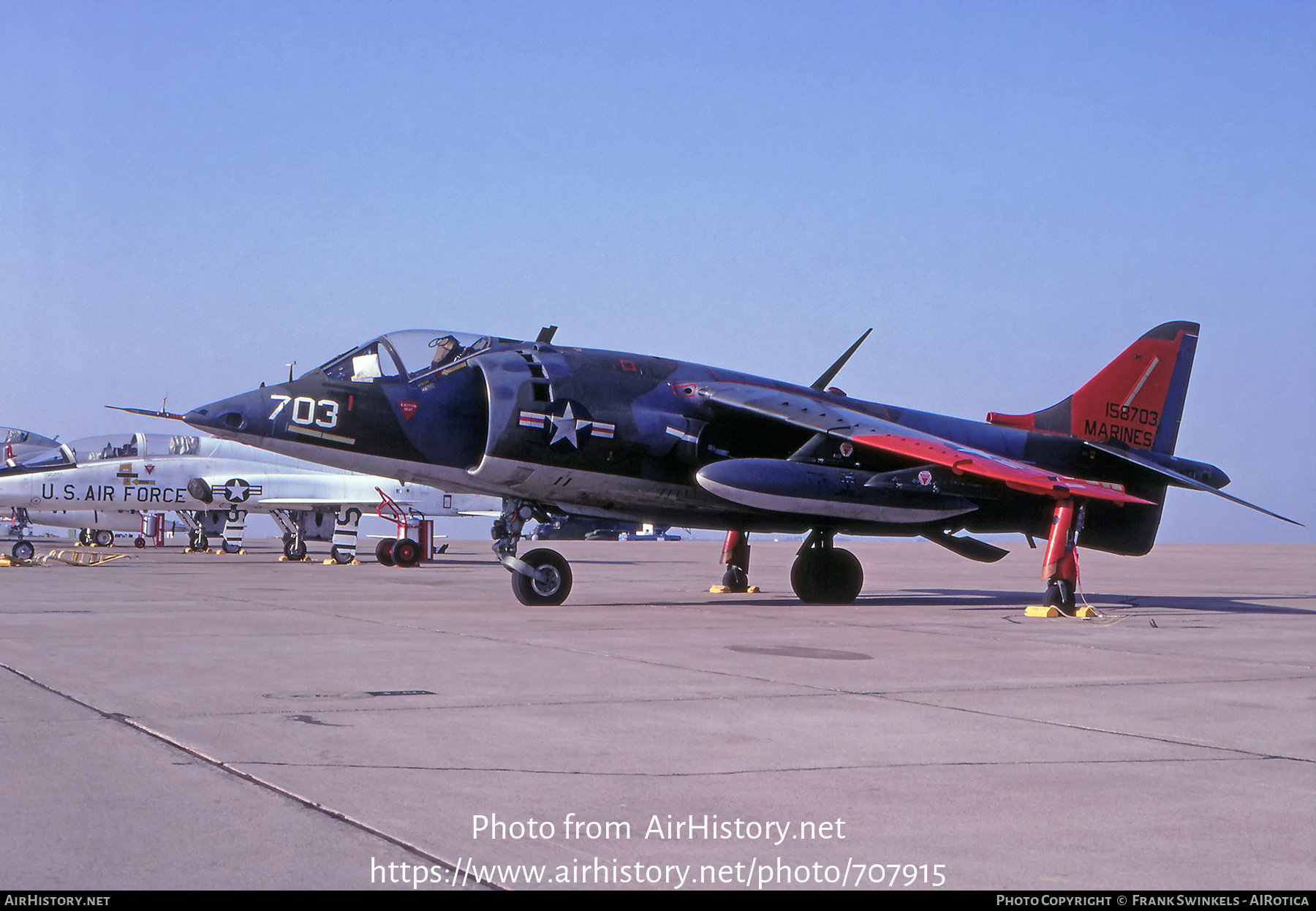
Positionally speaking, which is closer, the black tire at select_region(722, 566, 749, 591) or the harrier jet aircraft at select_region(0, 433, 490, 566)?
the black tire at select_region(722, 566, 749, 591)

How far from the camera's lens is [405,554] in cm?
2702

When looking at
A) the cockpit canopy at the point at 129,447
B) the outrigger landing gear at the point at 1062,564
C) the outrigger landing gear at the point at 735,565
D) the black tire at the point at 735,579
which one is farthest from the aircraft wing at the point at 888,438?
the cockpit canopy at the point at 129,447

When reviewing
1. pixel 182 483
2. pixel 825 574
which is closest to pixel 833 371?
pixel 825 574

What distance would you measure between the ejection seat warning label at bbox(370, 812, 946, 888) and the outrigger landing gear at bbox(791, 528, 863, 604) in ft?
39.5

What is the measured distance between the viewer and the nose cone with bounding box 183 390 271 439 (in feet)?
43.3

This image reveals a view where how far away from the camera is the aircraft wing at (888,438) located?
13312 mm

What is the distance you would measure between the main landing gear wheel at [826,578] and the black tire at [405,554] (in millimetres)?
13200

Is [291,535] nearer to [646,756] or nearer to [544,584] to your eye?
[544,584]

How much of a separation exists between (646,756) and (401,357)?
9594 mm

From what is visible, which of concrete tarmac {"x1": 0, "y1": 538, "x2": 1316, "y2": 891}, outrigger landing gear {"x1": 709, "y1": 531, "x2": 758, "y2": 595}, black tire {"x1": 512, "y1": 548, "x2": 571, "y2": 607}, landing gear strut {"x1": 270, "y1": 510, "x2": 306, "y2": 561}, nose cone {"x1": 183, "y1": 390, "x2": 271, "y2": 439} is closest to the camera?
concrete tarmac {"x1": 0, "y1": 538, "x2": 1316, "y2": 891}

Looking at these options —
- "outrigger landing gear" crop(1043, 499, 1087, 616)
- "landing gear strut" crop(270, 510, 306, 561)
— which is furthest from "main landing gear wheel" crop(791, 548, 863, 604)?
"landing gear strut" crop(270, 510, 306, 561)

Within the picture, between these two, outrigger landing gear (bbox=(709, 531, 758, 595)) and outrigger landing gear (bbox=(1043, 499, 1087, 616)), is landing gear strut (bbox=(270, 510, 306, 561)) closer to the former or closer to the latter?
outrigger landing gear (bbox=(709, 531, 758, 595))

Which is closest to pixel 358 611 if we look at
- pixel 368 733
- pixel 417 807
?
pixel 368 733

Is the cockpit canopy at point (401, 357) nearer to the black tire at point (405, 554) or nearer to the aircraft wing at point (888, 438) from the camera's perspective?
the aircraft wing at point (888, 438)
